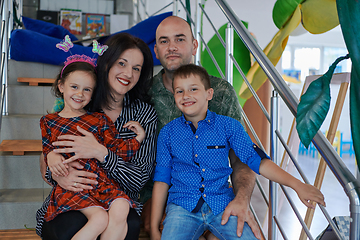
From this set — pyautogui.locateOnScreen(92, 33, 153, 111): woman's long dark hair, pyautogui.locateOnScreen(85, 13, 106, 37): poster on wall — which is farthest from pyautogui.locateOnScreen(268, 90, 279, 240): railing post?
pyautogui.locateOnScreen(85, 13, 106, 37): poster on wall

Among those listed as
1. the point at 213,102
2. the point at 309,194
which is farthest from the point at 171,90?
the point at 309,194

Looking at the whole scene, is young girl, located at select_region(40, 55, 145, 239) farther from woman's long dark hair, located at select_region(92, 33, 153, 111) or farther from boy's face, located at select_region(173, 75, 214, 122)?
boy's face, located at select_region(173, 75, 214, 122)

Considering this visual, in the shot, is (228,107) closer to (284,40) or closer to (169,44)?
(169,44)

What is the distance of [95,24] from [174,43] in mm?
2984

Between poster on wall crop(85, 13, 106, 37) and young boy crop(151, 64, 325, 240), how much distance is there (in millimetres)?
3302

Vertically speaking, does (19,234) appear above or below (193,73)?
below

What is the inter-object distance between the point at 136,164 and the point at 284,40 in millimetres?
1064

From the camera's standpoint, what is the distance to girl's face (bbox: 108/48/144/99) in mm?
1332

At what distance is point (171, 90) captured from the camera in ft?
5.10

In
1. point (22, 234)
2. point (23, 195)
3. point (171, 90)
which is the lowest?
point (22, 234)

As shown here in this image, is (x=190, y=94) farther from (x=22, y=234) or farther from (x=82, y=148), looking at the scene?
(x=22, y=234)

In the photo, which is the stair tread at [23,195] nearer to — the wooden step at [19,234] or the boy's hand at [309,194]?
the wooden step at [19,234]

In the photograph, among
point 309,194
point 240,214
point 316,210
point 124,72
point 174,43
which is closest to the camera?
point 309,194

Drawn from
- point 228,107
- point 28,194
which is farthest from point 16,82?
point 228,107
